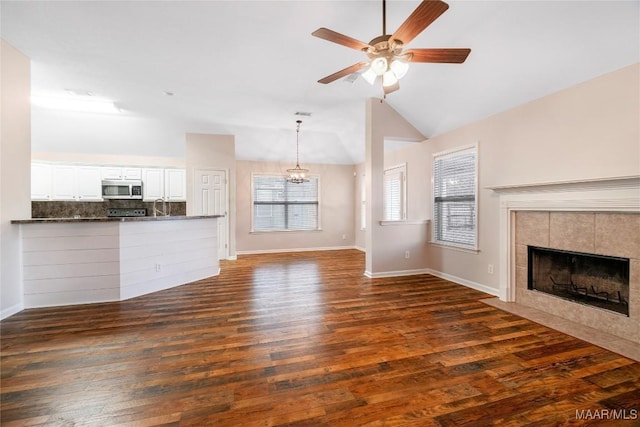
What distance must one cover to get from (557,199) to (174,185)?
772 cm

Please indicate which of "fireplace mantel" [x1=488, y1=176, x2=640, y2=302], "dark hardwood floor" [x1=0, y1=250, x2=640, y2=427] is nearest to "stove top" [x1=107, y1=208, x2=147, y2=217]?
"dark hardwood floor" [x1=0, y1=250, x2=640, y2=427]

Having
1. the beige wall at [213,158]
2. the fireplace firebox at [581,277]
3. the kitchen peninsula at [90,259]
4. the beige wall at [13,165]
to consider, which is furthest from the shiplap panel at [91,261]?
the fireplace firebox at [581,277]

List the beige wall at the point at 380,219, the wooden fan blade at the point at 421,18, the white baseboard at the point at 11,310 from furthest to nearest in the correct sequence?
the beige wall at the point at 380,219 → the white baseboard at the point at 11,310 → the wooden fan blade at the point at 421,18

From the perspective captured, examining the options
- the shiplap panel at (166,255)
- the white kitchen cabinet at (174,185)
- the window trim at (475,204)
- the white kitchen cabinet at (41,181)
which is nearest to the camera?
the shiplap panel at (166,255)

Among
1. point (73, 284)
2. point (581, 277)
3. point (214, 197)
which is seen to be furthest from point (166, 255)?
point (581, 277)

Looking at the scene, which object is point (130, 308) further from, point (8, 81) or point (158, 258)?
point (8, 81)

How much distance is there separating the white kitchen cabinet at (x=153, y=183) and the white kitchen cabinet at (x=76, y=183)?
39.9 inches

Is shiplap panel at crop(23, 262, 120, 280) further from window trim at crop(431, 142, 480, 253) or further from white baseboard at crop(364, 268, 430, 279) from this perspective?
window trim at crop(431, 142, 480, 253)

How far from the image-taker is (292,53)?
3293 millimetres

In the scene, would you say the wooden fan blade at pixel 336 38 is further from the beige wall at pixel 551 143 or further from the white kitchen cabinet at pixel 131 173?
the white kitchen cabinet at pixel 131 173

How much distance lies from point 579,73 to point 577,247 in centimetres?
180

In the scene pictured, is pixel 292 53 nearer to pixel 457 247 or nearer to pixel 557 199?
pixel 557 199

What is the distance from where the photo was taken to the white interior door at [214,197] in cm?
630

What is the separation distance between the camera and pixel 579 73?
9.23ft
